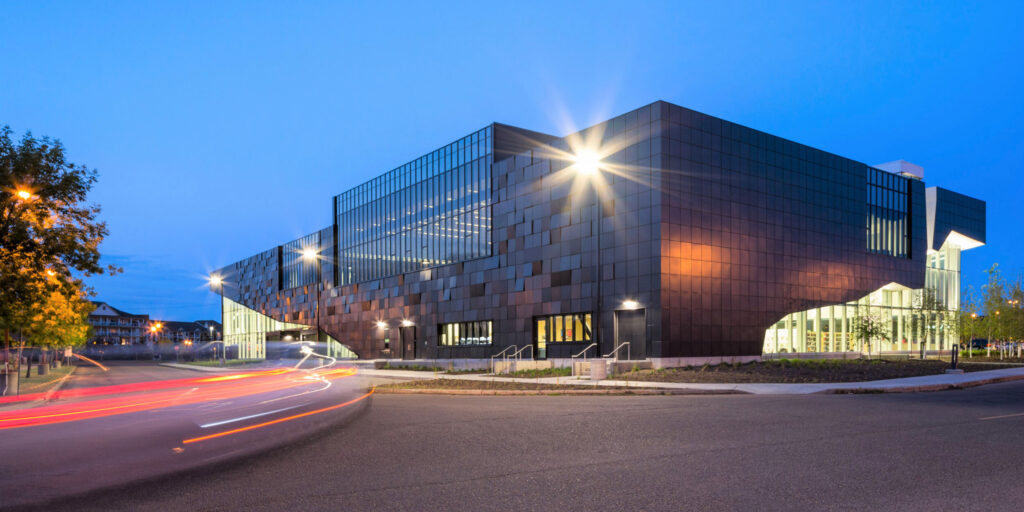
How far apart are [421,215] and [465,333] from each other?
13.5 metres

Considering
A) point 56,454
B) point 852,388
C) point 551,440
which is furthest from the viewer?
point 852,388

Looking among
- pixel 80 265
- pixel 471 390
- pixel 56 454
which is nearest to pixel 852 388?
pixel 471 390

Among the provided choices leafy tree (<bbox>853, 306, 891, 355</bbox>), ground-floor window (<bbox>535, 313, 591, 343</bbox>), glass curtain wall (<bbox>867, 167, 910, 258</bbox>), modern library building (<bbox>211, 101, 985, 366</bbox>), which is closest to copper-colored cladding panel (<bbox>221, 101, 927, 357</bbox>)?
modern library building (<bbox>211, 101, 985, 366</bbox>)

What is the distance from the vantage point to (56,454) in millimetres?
10891

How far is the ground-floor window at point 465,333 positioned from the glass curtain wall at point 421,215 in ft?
18.0

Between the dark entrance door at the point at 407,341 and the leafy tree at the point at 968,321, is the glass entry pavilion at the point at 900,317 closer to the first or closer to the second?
the leafy tree at the point at 968,321

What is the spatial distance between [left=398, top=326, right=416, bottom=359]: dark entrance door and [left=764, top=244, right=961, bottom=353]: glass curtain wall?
31358 mm

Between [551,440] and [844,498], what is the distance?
5331 millimetres

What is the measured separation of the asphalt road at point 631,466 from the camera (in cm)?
716

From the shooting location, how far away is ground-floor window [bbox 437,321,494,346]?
54688 millimetres

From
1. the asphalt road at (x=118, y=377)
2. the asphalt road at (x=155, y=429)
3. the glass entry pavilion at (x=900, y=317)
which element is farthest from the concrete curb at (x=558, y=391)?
the glass entry pavilion at (x=900, y=317)

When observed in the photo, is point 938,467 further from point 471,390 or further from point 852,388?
point 471,390

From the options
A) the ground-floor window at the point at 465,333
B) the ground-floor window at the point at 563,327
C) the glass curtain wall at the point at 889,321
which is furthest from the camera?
the ground-floor window at the point at 465,333

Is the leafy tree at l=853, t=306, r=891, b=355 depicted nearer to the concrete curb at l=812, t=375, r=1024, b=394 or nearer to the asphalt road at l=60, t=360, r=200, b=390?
the concrete curb at l=812, t=375, r=1024, b=394
